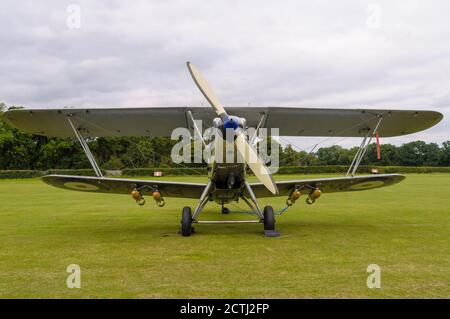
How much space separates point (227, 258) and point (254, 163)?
6.34 ft

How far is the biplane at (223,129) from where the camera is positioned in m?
9.20

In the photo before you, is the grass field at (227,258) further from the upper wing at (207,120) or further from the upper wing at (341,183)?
the upper wing at (207,120)

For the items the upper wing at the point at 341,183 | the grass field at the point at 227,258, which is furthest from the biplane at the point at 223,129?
the grass field at the point at 227,258

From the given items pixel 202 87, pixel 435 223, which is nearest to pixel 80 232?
pixel 202 87

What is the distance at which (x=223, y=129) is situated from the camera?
26.4 ft

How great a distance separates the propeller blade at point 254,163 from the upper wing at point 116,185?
2441 mm

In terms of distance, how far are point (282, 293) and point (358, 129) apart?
25.4 ft

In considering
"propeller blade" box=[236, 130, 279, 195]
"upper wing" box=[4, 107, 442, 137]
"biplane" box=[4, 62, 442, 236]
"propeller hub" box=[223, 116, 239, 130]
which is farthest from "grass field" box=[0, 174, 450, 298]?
"upper wing" box=[4, 107, 442, 137]

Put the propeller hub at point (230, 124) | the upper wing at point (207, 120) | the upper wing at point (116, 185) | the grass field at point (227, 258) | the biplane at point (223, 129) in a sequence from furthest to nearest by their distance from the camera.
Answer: the upper wing at point (207, 120) < the upper wing at point (116, 185) < the biplane at point (223, 129) < the propeller hub at point (230, 124) < the grass field at point (227, 258)

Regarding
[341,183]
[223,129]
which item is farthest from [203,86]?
[341,183]

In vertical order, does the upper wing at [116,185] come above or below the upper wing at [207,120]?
below

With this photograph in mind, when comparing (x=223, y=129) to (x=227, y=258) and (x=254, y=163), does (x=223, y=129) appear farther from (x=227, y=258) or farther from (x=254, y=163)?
(x=227, y=258)

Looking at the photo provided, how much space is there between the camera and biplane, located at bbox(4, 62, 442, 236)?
9.20m

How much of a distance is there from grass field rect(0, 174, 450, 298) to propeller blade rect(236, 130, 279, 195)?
1235 mm
